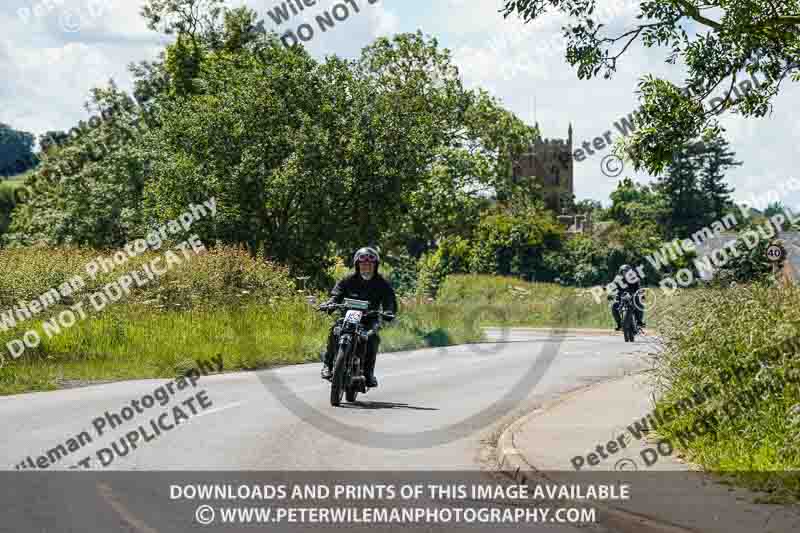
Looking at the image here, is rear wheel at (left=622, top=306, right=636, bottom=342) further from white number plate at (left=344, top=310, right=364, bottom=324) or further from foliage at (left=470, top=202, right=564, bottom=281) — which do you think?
foliage at (left=470, top=202, right=564, bottom=281)

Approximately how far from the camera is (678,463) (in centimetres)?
1103

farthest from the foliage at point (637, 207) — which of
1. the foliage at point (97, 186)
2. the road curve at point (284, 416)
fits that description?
the road curve at point (284, 416)

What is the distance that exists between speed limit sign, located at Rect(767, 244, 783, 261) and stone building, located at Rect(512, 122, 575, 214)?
364 ft

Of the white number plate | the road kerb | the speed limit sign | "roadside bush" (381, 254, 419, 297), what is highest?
"roadside bush" (381, 254, 419, 297)

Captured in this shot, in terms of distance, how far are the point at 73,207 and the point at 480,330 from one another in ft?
102

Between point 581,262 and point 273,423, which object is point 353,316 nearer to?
point 273,423

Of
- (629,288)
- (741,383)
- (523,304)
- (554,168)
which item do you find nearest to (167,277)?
(629,288)

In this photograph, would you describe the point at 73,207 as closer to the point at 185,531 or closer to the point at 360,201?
the point at 360,201

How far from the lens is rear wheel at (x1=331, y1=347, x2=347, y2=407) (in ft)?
50.0

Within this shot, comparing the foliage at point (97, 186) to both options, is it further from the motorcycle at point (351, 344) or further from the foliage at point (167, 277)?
the motorcycle at point (351, 344)

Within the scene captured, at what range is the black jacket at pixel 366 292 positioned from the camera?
1580 centimetres

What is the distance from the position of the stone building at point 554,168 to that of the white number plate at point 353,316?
4923 inches

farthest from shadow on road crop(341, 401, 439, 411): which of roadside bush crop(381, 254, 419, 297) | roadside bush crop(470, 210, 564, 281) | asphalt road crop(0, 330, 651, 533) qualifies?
roadside bush crop(470, 210, 564, 281)

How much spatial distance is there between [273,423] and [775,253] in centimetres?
1770
